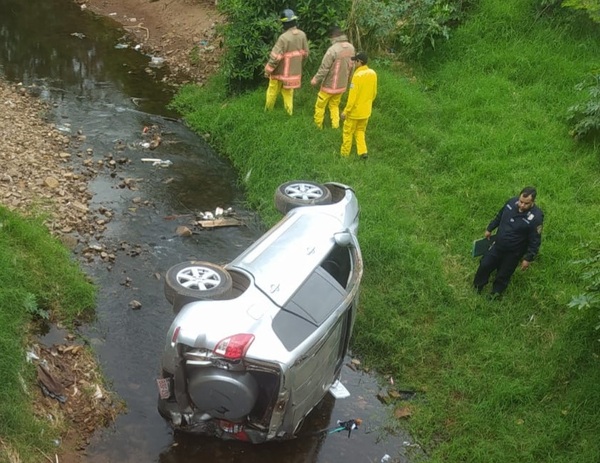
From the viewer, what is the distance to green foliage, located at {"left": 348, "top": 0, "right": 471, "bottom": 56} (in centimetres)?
1220

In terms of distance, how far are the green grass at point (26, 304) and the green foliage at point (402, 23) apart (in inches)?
287

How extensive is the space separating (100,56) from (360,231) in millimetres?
8979

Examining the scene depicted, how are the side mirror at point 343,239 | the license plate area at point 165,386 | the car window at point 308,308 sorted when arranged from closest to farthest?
1. the car window at point 308,308
2. the license plate area at point 165,386
3. the side mirror at point 343,239

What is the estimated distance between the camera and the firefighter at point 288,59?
10430 mm

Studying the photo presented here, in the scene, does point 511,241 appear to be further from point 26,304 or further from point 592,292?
point 26,304

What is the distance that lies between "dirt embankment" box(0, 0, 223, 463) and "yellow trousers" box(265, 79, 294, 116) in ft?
10.0

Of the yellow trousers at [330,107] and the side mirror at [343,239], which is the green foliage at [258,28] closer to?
the yellow trousers at [330,107]

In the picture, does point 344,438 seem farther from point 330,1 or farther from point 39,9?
point 39,9

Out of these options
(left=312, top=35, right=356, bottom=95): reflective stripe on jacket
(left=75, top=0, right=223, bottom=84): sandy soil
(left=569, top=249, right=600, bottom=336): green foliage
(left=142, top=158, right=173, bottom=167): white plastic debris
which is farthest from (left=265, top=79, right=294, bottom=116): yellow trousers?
(left=569, top=249, right=600, bottom=336): green foliage

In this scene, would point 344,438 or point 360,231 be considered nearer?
point 344,438

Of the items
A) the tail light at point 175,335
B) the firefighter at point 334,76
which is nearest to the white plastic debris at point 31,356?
the tail light at point 175,335

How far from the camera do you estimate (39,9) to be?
1706 cm

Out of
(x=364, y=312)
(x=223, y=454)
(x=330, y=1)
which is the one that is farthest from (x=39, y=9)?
(x=223, y=454)

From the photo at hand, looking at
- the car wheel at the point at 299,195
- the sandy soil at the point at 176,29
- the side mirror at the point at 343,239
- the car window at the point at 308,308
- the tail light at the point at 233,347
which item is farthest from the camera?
the sandy soil at the point at 176,29
